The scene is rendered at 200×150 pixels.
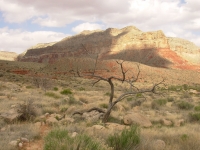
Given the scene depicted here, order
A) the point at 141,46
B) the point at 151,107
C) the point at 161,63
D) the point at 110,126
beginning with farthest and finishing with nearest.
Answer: the point at 141,46 < the point at 161,63 < the point at 151,107 < the point at 110,126

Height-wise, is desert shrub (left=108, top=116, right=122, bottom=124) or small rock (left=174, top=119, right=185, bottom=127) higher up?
desert shrub (left=108, top=116, right=122, bottom=124)

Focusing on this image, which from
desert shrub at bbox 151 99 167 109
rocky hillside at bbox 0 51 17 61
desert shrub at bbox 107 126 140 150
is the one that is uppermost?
rocky hillside at bbox 0 51 17 61

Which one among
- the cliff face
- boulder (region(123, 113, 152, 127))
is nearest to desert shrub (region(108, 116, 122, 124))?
boulder (region(123, 113, 152, 127))

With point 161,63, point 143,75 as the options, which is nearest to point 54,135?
point 143,75

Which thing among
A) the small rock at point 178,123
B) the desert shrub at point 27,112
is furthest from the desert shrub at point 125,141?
the small rock at point 178,123

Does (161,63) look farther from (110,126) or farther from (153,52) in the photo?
(110,126)

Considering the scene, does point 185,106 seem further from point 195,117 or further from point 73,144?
point 73,144

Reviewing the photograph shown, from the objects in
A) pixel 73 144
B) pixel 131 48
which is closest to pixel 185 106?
pixel 73 144

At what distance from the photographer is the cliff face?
A: 9797cm

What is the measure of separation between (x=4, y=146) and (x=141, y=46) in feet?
350

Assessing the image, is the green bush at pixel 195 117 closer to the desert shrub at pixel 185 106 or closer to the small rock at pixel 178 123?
the small rock at pixel 178 123

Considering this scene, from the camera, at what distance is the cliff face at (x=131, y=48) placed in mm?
97969

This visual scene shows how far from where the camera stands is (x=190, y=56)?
111500 mm

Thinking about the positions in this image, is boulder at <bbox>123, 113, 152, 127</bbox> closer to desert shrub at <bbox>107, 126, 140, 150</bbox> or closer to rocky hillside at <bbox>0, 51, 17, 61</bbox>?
desert shrub at <bbox>107, 126, 140, 150</bbox>
